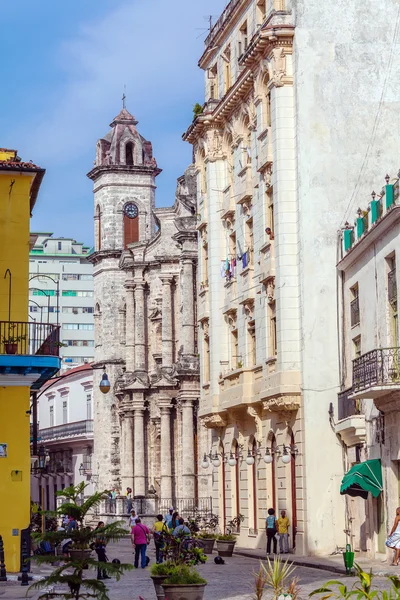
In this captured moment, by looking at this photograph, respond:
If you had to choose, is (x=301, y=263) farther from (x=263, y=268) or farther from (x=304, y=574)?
(x=304, y=574)

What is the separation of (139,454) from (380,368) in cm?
3905

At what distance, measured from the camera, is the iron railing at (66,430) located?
80.5 meters

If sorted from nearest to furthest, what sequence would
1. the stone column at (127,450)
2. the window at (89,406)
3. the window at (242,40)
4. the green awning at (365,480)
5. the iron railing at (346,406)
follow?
the green awning at (365,480) → the iron railing at (346,406) → the window at (242,40) → the stone column at (127,450) → the window at (89,406)

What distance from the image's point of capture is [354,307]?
37375mm

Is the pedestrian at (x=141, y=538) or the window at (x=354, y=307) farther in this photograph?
the window at (x=354, y=307)

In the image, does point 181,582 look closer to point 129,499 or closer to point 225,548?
point 225,548

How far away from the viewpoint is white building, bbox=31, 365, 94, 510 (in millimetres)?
81375

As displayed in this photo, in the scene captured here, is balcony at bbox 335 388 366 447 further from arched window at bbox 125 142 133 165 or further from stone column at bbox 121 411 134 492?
arched window at bbox 125 142 133 165

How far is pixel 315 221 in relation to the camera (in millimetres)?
39438

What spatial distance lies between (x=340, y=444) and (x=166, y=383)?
2872cm

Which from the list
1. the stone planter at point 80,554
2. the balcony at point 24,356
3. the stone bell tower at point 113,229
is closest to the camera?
the stone planter at point 80,554

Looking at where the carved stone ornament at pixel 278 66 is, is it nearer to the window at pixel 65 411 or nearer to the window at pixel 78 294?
the window at pixel 65 411

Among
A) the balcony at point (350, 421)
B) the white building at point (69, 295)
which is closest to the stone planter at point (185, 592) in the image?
the balcony at point (350, 421)

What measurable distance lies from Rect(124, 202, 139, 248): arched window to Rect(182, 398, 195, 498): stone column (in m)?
16.0
